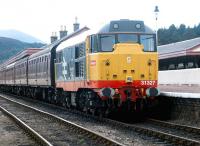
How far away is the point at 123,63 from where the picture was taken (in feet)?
51.7

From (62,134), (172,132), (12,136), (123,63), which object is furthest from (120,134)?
(123,63)

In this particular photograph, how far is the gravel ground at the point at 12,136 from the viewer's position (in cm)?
1163

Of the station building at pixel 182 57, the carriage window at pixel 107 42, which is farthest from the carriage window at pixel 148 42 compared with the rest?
the station building at pixel 182 57

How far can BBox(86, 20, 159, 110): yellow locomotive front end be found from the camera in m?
15.6

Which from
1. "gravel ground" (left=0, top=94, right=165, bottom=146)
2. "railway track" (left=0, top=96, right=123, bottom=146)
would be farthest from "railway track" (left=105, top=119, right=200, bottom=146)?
"railway track" (left=0, top=96, right=123, bottom=146)

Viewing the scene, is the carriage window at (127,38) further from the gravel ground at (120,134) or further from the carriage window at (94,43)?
the gravel ground at (120,134)

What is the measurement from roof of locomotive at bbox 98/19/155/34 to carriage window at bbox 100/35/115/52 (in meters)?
0.20

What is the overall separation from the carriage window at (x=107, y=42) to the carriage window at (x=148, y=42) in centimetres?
103

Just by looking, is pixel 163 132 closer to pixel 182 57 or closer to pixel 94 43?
pixel 94 43

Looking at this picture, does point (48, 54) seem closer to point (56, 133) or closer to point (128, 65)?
point (128, 65)

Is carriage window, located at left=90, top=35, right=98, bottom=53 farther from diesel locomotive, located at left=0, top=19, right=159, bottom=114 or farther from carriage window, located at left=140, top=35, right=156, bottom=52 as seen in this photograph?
carriage window, located at left=140, top=35, right=156, bottom=52

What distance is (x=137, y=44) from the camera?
16078mm

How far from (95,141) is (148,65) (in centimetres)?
515

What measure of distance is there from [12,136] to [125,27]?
18.4 feet
